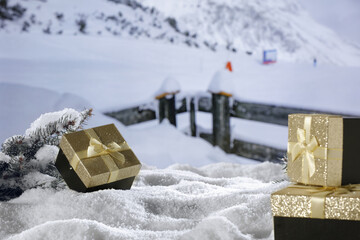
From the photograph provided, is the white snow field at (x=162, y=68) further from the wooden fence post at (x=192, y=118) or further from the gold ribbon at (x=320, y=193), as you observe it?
the gold ribbon at (x=320, y=193)

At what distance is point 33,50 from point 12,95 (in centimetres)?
40

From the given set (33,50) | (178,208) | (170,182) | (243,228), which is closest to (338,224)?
(243,228)

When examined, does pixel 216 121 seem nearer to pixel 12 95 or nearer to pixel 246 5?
pixel 246 5

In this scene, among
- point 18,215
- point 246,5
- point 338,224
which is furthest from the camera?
point 246,5

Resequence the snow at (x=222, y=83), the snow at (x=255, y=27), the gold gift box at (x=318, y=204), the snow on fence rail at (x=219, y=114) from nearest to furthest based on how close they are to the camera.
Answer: the gold gift box at (x=318, y=204), the snow on fence rail at (x=219, y=114), the snow at (x=222, y=83), the snow at (x=255, y=27)

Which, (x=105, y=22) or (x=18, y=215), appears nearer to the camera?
(x=18, y=215)

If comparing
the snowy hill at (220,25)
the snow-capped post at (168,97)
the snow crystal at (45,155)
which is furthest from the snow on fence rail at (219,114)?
the snow crystal at (45,155)

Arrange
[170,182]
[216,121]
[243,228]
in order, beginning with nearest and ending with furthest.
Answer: [243,228]
[170,182]
[216,121]

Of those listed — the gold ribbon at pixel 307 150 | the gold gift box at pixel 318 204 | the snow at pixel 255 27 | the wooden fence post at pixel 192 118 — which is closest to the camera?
the gold gift box at pixel 318 204

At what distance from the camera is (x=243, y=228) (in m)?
1.46

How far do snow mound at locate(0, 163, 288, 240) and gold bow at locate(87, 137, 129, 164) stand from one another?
0.14m

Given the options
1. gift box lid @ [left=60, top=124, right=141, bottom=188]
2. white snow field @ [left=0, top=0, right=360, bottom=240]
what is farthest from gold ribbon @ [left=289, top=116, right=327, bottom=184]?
white snow field @ [left=0, top=0, right=360, bottom=240]

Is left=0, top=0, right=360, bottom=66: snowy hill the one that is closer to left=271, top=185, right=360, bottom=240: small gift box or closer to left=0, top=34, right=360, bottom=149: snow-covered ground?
left=0, top=34, right=360, bottom=149: snow-covered ground

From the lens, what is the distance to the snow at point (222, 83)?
412 cm
